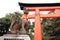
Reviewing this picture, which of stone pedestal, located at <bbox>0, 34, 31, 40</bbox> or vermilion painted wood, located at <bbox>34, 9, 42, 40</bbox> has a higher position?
stone pedestal, located at <bbox>0, 34, 31, 40</bbox>

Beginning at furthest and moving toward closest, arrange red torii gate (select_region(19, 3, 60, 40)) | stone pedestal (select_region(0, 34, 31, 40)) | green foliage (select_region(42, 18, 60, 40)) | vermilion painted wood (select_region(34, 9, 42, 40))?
1. green foliage (select_region(42, 18, 60, 40))
2. red torii gate (select_region(19, 3, 60, 40))
3. vermilion painted wood (select_region(34, 9, 42, 40))
4. stone pedestal (select_region(0, 34, 31, 40))

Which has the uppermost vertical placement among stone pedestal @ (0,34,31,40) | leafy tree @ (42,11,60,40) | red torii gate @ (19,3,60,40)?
stone pedestal @ (0,34,31,40)

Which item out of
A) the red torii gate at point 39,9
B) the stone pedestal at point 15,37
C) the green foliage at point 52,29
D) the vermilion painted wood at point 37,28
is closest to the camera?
the stone pedestal at point 15,37

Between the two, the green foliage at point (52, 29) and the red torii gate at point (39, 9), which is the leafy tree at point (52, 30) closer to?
the green foliage at point (52, 29)

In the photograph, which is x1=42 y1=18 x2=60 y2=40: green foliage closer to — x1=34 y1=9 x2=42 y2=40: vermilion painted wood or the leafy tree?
the leafy tree

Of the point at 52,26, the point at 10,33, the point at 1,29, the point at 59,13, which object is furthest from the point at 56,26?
the point at 10,33

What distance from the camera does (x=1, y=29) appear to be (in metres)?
24.3

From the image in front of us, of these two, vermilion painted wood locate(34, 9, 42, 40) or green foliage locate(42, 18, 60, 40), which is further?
green foliage locate(42, 18, 60, 40)

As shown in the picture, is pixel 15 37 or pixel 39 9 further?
pixel 39 9

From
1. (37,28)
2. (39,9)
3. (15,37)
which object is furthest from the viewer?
(39,9)

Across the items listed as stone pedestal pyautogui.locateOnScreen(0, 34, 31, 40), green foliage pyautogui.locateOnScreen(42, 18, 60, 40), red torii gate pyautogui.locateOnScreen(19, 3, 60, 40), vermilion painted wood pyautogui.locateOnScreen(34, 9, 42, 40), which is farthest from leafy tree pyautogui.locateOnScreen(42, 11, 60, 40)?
stone pedestal pyautogui.locateOnScreen(0, 34, 31, 40)

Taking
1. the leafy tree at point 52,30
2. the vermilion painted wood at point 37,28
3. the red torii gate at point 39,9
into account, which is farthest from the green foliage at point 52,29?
the vermilion painted wood at point 37,28

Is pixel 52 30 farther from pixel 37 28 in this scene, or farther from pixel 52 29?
pixel 37 28

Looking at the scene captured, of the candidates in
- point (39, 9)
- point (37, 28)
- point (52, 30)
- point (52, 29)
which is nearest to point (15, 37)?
point (37, 28)
